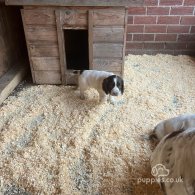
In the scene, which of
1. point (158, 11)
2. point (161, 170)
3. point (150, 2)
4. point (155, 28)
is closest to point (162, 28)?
point (155, 28)

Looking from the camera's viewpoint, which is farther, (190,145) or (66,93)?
(66,93)

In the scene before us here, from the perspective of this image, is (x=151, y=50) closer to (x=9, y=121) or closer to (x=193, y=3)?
(x=193, y=3)

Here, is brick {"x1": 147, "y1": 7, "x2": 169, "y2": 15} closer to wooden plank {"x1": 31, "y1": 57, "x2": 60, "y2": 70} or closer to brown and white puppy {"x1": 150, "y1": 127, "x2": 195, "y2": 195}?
wooden plank {"x1": 31, "y1": 57, "x2": 60, "y2": 70}

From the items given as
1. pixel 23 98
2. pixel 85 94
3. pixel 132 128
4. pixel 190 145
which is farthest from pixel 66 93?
pixel 190 145

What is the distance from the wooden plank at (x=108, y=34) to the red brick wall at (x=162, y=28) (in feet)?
2.23

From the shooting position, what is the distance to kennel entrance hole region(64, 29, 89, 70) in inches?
82.6

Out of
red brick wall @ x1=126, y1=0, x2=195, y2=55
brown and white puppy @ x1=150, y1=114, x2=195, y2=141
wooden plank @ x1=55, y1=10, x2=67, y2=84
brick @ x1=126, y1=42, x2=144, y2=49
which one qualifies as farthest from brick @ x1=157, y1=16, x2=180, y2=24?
brown and white puppy @ x1=150, y1=114, x2=195, y2=141

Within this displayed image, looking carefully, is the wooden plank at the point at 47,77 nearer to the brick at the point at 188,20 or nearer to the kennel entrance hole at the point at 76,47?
the kennel entrance hole at the point at 76,47

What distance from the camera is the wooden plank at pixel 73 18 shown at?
5.12 feet

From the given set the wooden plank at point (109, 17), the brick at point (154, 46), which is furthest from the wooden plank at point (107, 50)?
the brick at point (154, 46)

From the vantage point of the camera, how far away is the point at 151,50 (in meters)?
2.41

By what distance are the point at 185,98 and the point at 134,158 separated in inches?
28.8

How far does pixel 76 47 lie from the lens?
7.34 ft

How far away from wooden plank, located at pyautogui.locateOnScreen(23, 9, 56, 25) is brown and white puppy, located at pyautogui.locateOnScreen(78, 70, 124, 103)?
0.44m
